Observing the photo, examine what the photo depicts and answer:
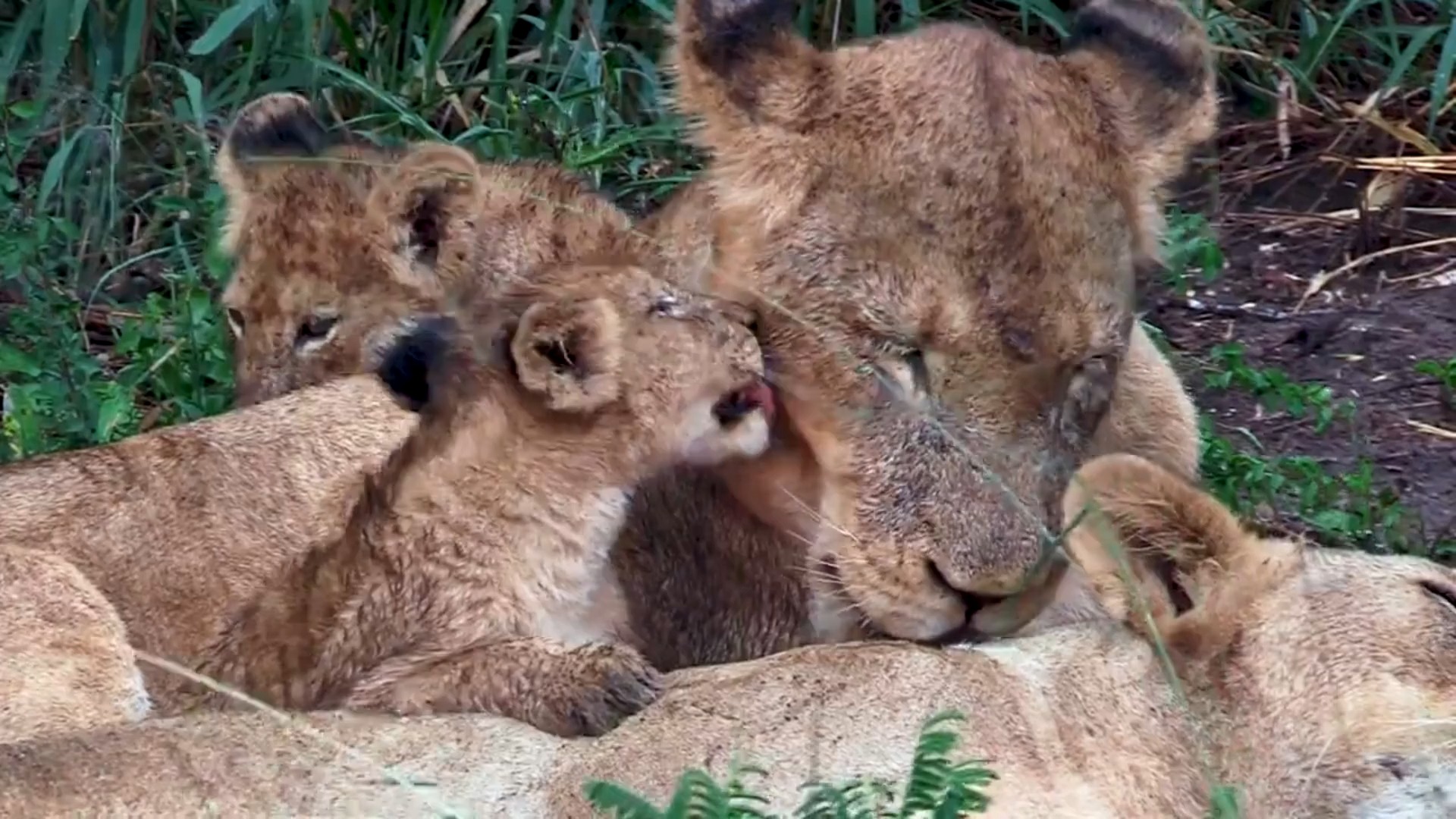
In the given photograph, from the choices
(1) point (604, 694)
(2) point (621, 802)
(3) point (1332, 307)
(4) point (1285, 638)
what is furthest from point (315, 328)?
(3) point (1332, 307)

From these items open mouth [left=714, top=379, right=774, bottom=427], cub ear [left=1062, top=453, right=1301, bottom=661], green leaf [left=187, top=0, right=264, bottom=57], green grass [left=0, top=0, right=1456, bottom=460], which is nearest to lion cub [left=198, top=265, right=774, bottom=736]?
open mouth [left=714, top=379, right=774, bottom=427]

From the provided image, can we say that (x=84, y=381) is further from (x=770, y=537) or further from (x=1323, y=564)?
(x=1323, y=564)

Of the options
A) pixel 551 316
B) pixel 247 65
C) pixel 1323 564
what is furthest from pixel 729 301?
pixel 247 65

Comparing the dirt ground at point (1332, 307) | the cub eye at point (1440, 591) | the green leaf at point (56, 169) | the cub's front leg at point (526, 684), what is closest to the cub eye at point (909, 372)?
the cub's front leg at point (526, 684)

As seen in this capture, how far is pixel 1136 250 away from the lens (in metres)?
3.98

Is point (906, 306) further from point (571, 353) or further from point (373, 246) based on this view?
point (373, 246)

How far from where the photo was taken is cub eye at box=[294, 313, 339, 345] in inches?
183

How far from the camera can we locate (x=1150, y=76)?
13.8 ft

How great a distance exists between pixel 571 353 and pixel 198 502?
0.71 metres

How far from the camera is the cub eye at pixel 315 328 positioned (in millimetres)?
4656

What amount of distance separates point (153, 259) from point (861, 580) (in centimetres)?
289

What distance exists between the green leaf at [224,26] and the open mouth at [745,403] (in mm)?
2419

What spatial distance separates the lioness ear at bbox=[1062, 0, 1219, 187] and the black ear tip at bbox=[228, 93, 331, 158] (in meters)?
1.52

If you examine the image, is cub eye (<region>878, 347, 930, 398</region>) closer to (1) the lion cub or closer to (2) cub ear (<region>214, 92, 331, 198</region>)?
(1) the lion cub
